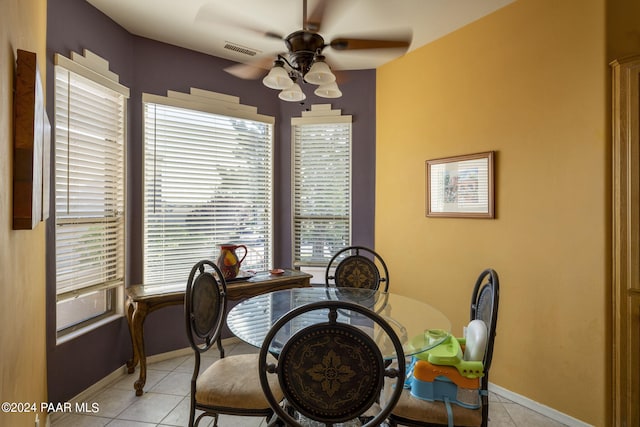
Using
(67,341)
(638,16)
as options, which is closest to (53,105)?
(67,341)

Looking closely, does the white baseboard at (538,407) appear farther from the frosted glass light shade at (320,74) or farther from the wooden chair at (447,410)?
the frosted glass light shade at (320,74)

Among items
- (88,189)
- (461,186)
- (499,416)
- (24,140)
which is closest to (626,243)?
(461,186)

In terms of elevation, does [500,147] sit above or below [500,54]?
below

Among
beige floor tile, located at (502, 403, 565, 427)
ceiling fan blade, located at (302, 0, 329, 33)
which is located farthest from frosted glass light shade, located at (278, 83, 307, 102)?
beige floor tile, located at (502, 403, 565, 427)

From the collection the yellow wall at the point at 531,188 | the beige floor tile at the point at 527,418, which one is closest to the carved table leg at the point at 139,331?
the yellow wall at the point at 531,188

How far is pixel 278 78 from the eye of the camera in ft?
6.76

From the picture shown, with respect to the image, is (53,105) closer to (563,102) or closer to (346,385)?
(346,385)

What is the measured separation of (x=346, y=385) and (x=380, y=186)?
8.72 feet

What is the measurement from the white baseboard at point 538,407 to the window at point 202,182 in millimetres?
2445

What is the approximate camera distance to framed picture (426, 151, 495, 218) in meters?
2.73

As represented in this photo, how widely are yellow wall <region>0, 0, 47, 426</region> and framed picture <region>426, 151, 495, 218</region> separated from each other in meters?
2.83

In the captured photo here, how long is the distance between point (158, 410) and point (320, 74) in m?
2.48

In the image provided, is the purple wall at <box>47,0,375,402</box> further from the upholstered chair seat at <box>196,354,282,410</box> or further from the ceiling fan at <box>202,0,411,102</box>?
the ceiling fan at <box>202,0,411,102</box>

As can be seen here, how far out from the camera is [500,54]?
2.65 metres
